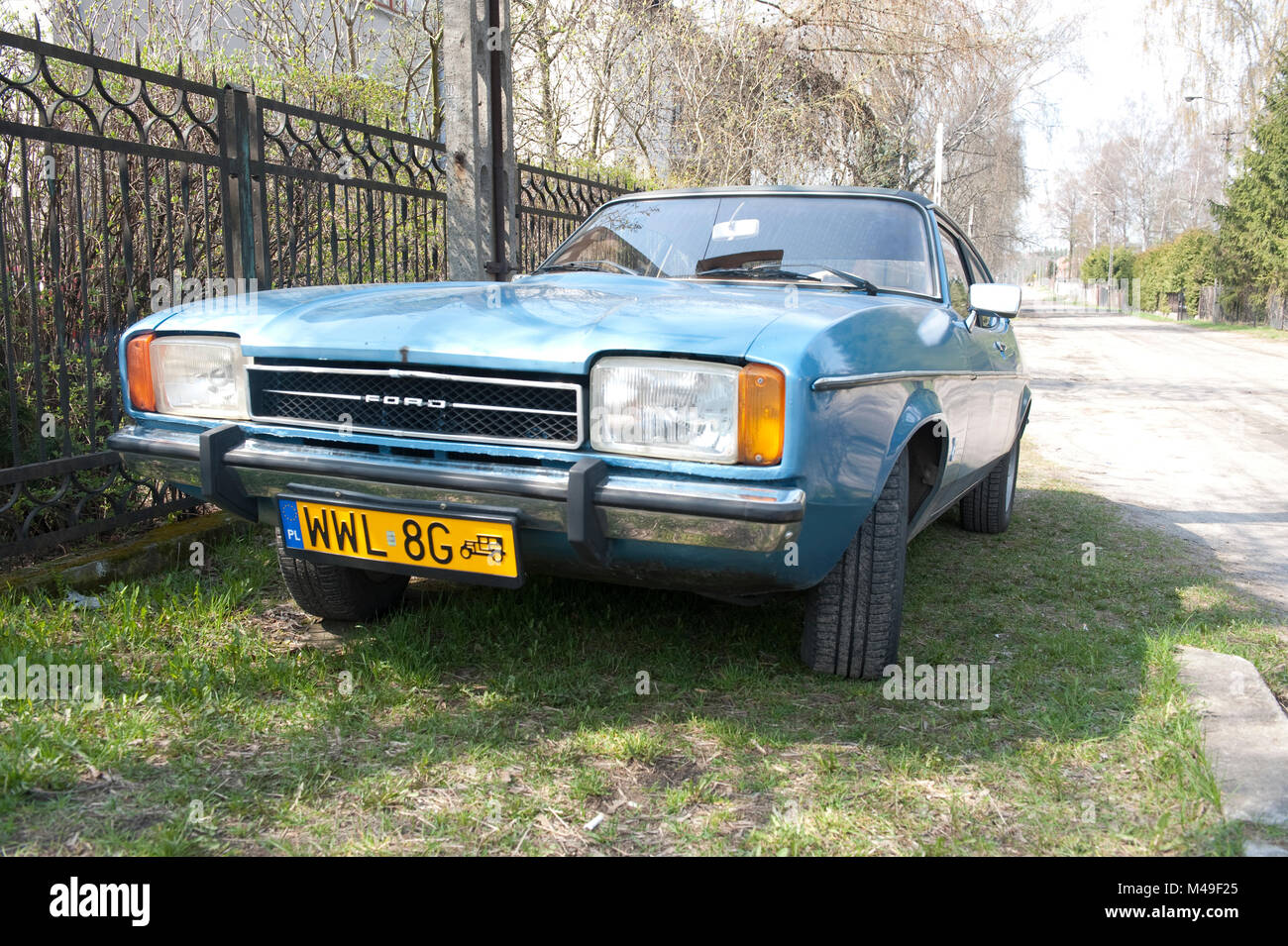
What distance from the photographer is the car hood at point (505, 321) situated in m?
2.34

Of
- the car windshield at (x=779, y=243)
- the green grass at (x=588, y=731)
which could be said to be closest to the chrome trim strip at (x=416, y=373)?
the green grass at (x=588, y=731)

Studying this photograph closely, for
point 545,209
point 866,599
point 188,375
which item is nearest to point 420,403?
point 188,375

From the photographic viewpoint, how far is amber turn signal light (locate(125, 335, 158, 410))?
9.59ft

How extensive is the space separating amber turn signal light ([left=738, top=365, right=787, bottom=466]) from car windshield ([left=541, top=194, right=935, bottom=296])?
3.95 ft

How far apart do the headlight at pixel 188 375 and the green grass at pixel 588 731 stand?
78 cm

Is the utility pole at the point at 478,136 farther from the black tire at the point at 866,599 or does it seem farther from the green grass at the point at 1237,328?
the green grass at the point at 1237,328

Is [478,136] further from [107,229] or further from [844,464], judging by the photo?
[844,464]

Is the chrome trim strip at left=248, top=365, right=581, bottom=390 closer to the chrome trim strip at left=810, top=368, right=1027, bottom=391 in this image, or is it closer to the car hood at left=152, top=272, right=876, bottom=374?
the car hood at left=152, top=272, right=876, bottom=374

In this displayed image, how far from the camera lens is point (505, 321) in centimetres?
253

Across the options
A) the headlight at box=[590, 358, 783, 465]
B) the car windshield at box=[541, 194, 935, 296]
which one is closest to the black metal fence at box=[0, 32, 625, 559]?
→ the car windshield at box=[541, 194, 935, 296]

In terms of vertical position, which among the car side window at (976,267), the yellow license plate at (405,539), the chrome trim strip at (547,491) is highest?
the car side window at (976,267)

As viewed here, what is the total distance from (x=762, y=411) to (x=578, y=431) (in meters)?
0.45
